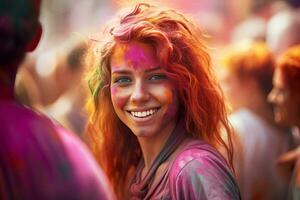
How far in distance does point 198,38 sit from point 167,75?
0.21 metres

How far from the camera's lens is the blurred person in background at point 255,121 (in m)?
4.48

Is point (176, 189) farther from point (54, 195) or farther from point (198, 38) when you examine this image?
point (54, 195)

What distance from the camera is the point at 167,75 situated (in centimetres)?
270

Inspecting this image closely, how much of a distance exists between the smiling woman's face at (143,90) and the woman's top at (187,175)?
0.28 feet

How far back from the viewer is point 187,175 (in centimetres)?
248

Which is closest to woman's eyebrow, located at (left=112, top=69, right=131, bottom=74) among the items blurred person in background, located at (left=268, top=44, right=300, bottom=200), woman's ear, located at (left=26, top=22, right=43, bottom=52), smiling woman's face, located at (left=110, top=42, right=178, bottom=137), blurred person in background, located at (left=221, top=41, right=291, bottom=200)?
smiling woman's face, located at (left=110, top=42, right=178, bottom=137)

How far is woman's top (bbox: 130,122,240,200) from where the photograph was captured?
Result: 245 centimetres

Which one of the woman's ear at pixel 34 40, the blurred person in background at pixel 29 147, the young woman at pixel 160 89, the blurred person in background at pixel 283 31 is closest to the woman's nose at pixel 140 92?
the young woman at pixel 160 89

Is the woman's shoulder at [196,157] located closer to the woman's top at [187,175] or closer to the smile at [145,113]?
the woman's top at [187,175]

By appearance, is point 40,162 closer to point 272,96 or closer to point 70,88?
point 272,96

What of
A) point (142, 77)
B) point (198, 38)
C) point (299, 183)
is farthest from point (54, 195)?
point (299, 183)

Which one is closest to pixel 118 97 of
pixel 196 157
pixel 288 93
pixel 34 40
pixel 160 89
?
pixel 160 89

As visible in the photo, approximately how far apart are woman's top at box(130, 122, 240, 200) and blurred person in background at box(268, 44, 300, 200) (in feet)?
4.32

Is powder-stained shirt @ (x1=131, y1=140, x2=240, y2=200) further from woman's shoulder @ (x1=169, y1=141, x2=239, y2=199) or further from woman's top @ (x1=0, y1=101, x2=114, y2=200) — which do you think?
woman's top @ (x1=0, y1=101, x2=114, y2=200)
